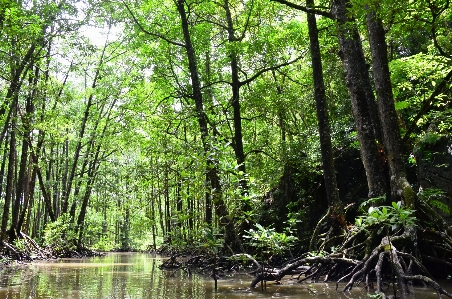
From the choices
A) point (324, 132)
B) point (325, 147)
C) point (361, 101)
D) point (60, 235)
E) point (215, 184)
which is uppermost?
point (361, 101)

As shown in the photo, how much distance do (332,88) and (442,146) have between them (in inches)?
324

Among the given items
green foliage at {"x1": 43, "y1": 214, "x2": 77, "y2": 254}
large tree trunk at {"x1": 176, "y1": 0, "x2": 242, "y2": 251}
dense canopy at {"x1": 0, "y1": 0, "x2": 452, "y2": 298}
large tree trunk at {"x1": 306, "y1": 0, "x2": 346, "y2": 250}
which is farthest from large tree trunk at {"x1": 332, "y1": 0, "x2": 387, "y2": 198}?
green foliage at {"x1": 43, "y1": 214, "x2": 77, "y2": 254}

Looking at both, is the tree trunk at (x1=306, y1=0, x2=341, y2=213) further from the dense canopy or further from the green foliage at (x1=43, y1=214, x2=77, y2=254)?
the green foliage at (x1=43, y1=214, x2=77, y2=254)

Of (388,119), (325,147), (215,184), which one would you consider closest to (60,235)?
(215,184)

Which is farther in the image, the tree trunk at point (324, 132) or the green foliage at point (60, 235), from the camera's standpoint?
the green foliage at point (60, 235)

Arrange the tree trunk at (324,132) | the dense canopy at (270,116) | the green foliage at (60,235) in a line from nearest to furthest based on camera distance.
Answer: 1. the dense canopy at (270,116)
2. the tree trunk at (324,132)
3. the green foliage at (60,235)

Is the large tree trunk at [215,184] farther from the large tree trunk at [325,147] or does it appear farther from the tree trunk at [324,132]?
the tree trunk at [324,132]

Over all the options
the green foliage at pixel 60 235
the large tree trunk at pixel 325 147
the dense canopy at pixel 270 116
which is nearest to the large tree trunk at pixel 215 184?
the dense canopy at pixel 270 116

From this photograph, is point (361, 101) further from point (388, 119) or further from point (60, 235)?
point (60, 235)

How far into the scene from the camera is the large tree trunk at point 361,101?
704cm

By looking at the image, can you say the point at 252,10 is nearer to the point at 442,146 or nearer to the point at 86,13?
the point at 86,13

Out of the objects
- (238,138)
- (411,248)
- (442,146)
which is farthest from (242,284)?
(238,138)

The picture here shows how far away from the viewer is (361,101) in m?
7.61

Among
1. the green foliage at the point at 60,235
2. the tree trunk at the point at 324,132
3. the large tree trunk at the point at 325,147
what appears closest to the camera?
the large tree trunk at the point at 325,147
